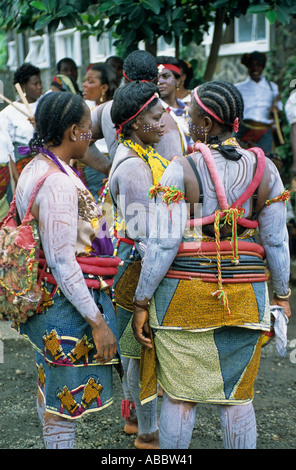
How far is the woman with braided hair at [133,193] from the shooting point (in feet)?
9.77

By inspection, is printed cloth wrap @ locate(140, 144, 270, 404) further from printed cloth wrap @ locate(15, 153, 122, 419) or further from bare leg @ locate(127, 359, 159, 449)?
bare leg @ locate(127, 359, 159, 449)

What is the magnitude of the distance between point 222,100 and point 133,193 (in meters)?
0.70

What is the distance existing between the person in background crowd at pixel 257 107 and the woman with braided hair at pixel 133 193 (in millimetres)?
4945

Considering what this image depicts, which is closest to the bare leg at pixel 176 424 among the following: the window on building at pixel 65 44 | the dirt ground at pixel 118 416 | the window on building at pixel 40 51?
the dirt ground at pixel 118 416

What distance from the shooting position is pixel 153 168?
3059 millimetres

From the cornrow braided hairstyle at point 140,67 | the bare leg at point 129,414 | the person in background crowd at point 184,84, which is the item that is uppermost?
the cornrow braided hairstyle at point 140,67

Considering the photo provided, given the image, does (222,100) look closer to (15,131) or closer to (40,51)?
(15,131)

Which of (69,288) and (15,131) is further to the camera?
(15,131)

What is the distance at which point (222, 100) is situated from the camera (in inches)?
98.3

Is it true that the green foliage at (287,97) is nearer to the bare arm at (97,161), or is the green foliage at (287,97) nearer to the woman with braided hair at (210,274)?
the bare arm at (97,161)

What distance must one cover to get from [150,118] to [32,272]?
1.14 meters

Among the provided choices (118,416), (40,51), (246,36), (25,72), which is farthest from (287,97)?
(40,51)
